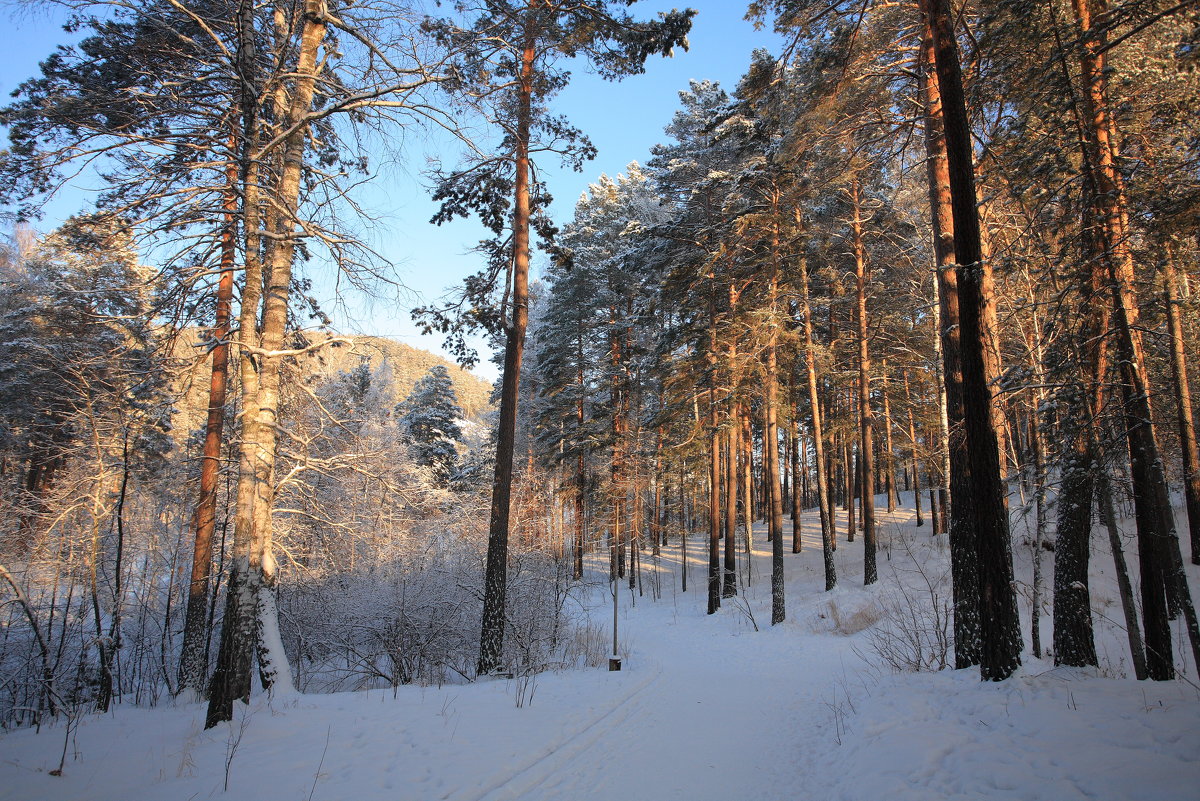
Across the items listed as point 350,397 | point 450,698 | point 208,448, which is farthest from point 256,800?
point 350,397

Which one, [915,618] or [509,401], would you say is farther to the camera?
[915,618]

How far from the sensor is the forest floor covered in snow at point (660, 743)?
385 centimetres

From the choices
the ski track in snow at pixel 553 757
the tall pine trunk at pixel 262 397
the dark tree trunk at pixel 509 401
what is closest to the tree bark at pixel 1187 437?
the ski track in snow at pixel 553 757

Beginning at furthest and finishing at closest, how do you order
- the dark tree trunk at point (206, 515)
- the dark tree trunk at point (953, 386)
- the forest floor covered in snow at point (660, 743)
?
the dark tree trunk at point (206, 515)
the dark tree trunk at point (953, 386)
the forest floor covered in snow at point (660, 743)

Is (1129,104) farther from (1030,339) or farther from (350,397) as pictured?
(350,397)

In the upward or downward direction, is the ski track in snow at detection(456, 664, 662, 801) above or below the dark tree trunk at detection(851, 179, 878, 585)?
below

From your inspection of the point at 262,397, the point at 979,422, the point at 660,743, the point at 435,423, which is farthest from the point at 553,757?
the point at 435,423

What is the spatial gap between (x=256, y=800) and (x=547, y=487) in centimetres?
2198

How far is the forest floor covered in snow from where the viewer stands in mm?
3848

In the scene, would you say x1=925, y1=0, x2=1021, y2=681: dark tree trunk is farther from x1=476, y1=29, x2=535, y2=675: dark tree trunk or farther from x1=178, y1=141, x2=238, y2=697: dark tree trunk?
x1=178, y1=141, x2=238, y2=697: dark tree trunk

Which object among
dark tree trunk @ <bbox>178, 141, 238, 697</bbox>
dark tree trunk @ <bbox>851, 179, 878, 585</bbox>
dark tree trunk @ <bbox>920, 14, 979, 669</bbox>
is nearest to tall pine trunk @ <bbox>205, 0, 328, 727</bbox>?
dark tree trunk @ <bbox>178, 141, 238, 697</bbox>

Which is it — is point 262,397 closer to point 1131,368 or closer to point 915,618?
point 1131,368

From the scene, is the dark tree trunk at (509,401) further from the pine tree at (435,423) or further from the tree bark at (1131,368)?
the pine tree at (435,423)

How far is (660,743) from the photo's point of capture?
6117mm
